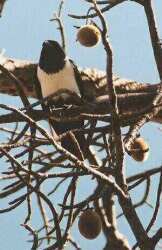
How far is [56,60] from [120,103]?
1302 millimetres

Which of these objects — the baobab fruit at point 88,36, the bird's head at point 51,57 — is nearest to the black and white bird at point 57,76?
the bird's head at point 51,57

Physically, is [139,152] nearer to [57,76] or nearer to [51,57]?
A: [57,76]

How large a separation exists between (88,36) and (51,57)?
3.33 feet

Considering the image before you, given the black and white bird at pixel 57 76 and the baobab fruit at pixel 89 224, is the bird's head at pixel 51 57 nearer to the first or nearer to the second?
the black and white bird at pixel 57 76

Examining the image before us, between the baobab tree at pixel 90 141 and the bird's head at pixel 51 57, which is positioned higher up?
the bird's head at pixel 51 57

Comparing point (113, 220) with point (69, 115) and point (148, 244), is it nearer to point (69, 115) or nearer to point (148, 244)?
point (69, 115)

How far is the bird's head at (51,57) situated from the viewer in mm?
3438

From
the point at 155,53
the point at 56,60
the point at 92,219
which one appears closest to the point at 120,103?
the point at 155,53

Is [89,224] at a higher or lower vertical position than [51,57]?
lower

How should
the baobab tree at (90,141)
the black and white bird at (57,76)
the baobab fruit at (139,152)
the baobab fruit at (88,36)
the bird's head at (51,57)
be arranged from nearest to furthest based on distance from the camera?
1. the baobab tree at (90,141)
2. the baobab fruit at (88,36)
3. the baobab fruit at (139,152)
4. the black and white bird at (57,76)
5. the bird's head at (51,57)

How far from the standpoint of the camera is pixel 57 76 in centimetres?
340

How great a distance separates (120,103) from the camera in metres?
2.27

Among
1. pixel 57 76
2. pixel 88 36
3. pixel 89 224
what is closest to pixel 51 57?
pixel 57 76

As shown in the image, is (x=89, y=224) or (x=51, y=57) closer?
(x=89, y=224)
